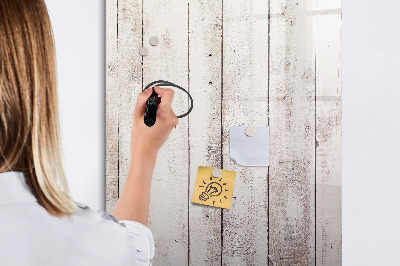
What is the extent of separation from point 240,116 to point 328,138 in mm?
221

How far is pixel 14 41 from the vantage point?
1.29 ft

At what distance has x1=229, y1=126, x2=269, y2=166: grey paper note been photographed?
0.95m

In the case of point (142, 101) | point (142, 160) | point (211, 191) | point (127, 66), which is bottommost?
point (211, 191)

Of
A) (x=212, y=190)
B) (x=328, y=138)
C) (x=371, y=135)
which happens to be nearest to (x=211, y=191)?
(x=212, y=190)

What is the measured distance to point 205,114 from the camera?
98 centimetres

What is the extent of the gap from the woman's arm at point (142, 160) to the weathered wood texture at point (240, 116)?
0.98ft

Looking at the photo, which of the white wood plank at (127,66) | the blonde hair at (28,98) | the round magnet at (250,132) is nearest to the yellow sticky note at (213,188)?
the round magnet at (250,132)

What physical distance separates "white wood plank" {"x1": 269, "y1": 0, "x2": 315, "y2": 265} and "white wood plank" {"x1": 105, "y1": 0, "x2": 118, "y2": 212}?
1.34 feet

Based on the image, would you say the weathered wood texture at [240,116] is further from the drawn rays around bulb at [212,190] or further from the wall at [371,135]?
the wall at [371,135]

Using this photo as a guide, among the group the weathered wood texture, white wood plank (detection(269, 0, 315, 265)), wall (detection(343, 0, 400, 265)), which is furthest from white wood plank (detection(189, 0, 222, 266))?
wall (detection(343, 0, 400, 265))

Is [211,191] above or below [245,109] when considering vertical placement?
below

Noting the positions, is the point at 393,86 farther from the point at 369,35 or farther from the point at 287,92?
the point at 287,92

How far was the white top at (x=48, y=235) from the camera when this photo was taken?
1.17 feet

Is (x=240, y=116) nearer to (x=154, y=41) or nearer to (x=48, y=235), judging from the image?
(x=154, y=41)
